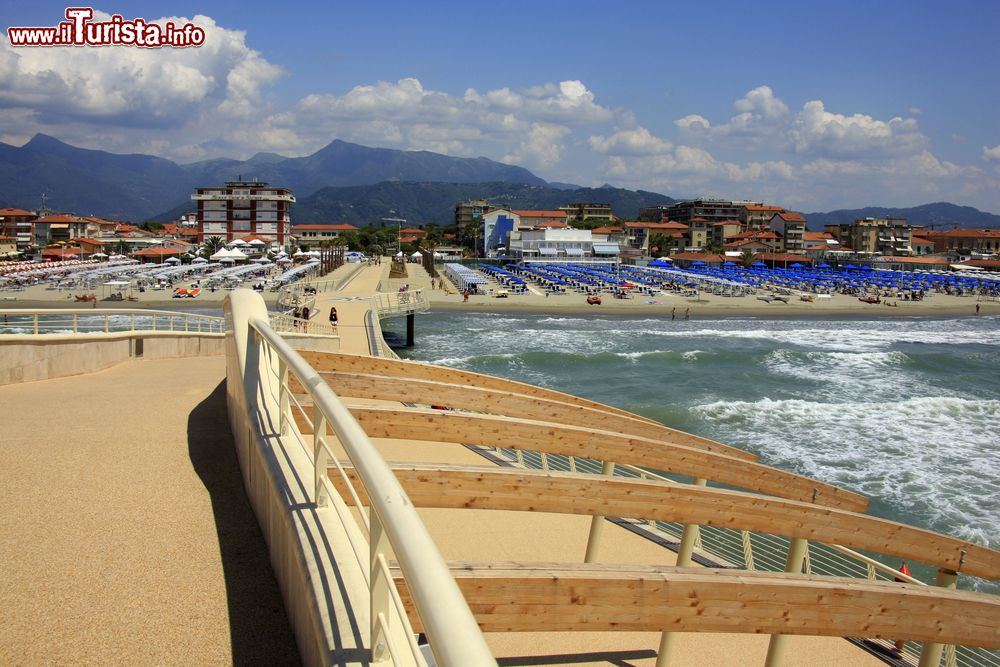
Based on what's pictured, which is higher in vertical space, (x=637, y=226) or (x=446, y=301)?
(x=637, y=226)

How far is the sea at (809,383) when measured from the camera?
1784 cm

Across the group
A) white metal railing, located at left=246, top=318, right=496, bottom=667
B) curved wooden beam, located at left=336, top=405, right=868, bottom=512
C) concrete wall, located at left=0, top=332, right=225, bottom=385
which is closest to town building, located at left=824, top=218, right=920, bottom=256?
concrete wall, located at left=0, top=332, right=225, bottom=385

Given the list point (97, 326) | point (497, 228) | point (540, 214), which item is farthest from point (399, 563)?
point (540, 214)

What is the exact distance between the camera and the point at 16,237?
419ft

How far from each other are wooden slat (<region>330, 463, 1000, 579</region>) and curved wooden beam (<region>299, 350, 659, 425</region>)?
9.93 feet

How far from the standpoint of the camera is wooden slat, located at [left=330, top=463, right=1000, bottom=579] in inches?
181

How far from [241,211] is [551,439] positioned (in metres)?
131

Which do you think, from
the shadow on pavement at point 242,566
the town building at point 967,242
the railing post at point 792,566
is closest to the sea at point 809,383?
the railing post at point 792,566

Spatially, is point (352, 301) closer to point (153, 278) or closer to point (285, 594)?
point (153, 278)

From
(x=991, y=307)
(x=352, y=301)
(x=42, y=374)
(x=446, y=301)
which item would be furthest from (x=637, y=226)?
(x=42, y=374)

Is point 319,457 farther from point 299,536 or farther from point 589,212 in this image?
point 589,212

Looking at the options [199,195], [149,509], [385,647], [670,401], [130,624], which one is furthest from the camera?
[199,195]

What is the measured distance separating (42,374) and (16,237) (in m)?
143

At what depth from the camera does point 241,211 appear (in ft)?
415
